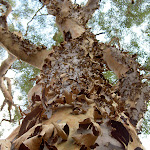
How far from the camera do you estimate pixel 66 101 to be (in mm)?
806

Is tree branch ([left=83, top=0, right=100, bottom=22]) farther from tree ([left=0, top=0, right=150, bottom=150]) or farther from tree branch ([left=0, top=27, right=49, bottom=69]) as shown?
tree branch ([left=0, top=27, right=49, bottom=69])

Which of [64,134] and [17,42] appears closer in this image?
[64,134]

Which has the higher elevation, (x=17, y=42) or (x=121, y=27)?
(x=121, y=27)

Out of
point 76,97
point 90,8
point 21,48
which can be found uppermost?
point 90,8

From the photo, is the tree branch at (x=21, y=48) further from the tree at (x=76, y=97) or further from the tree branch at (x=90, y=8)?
the tree branch at (x=90, y=8)

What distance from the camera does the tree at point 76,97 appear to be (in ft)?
1.76

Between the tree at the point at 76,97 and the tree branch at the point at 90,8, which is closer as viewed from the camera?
the tree at the point at 76,97

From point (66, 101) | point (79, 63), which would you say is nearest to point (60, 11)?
point (79, 63)

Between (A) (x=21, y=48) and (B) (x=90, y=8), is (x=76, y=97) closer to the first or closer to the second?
(A) (x=21, y=48)

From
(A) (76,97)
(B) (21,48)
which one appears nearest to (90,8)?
(B) (21,48)

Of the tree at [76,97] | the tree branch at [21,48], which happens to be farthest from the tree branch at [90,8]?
the tree branch at [21,48]

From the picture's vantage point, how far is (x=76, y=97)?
0.84 metres

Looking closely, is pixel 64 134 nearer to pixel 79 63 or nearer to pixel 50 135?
pixel 50 135

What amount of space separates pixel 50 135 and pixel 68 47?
124 cm
